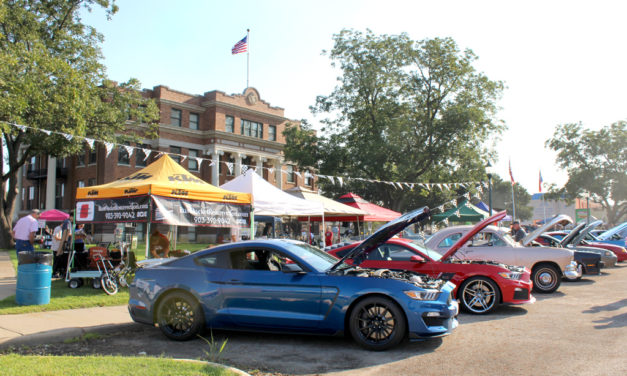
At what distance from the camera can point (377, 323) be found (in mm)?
6102

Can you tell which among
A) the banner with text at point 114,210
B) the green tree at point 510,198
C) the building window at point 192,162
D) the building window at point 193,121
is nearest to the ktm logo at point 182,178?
the banner with text at point 114,210

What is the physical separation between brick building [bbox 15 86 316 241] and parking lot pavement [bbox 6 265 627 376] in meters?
32.6

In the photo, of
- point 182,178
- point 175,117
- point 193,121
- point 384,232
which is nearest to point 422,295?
point 384,232

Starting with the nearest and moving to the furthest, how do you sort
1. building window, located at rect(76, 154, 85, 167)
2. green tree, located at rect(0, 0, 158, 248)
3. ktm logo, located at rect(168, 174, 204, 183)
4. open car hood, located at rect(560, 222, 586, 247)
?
ktm logo, located at rect(168, 174, 204, 183)
open car hood, located at rect(560, 222, 586, 247)
green tree, located at rect(0, 0, 158, 248)
building window, located at rect(76, 154, 85, 167)

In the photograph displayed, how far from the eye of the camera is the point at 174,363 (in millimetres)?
5039

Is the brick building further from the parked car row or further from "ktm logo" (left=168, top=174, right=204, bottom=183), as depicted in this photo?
the parked car row

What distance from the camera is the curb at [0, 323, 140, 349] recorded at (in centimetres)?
644

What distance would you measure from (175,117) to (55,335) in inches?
1549

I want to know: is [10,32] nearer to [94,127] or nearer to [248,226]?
[94,127]

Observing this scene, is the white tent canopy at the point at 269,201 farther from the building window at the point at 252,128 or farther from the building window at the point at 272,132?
the building window at the point at 272,132

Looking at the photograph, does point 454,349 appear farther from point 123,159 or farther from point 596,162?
point 596,162

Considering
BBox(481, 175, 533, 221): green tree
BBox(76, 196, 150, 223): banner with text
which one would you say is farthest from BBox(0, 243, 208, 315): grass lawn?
BBox(481, 175, 533, 221): green tree

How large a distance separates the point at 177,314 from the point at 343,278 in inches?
97.6

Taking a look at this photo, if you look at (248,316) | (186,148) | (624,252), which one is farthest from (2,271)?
(186,148)
